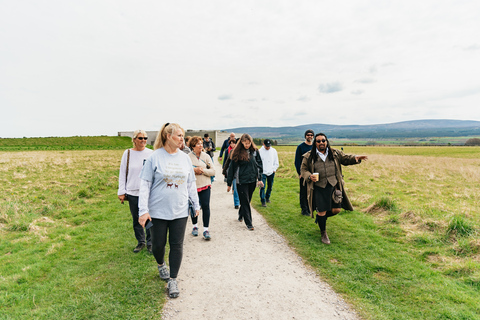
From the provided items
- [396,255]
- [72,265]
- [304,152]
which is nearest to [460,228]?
[396,255]

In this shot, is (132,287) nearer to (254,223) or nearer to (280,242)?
(280,242)

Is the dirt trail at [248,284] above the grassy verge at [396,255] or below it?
above

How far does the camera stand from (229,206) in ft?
30.3

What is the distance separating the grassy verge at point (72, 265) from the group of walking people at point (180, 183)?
0.48 m

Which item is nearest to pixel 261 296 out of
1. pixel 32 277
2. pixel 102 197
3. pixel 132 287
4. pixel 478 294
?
pixel 132 287

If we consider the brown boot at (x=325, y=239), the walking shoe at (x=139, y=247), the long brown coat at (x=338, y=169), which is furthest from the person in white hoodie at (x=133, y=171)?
the brown boot at (x=325, y=239)

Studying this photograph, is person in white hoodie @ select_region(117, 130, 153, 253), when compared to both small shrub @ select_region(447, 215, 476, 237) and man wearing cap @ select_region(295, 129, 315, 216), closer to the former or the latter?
man wearing cap @ select_region(295, 129, 315, 216)

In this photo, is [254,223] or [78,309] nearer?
[78,309]

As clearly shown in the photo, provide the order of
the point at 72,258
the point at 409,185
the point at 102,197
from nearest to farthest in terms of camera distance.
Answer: the point at 72,258 < the point at 102,197 < the point at 409,185

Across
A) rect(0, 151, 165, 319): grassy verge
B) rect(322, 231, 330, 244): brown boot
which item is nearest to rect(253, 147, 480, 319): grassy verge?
rect(322, 231, 330, 244): brown boot

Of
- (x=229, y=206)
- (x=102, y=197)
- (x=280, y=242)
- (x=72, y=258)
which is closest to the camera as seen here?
(x=72, y=258)

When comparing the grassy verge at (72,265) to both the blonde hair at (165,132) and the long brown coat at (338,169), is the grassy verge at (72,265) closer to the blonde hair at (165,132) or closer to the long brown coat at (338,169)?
the blonde hair at (165,132)

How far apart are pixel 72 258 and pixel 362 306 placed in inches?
212

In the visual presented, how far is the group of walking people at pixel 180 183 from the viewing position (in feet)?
12.0
